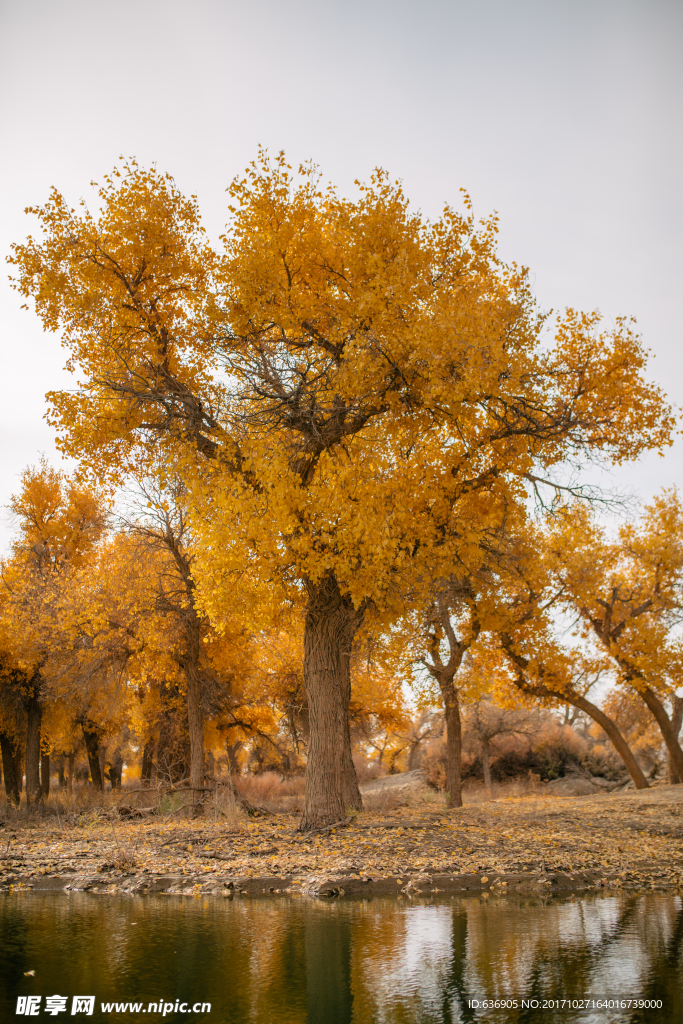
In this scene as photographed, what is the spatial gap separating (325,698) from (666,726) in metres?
15.3

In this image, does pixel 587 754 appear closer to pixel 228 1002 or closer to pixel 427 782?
pixel 427 782

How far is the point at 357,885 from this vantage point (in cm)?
756

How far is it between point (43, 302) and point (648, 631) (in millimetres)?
18427

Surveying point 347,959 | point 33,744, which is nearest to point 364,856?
point 347,959

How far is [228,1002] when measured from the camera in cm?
403

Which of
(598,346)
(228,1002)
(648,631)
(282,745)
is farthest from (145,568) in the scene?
(648,631)

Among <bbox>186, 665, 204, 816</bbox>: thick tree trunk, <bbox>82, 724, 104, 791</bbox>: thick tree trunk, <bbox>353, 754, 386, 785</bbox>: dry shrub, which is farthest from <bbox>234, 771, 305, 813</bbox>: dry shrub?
<bbox>353, 754, 386, 785</bbox>: dry shrub

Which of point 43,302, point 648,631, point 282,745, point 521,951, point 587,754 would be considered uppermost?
point 43,302

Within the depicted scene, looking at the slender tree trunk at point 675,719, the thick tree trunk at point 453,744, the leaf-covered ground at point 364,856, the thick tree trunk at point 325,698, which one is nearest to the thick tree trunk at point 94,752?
the leaf-covered ground at point 364,856

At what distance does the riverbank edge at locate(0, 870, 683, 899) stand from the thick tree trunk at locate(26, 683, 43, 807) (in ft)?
37.7

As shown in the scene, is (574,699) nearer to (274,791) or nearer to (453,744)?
(453,744)

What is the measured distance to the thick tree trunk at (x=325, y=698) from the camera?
11211 mm

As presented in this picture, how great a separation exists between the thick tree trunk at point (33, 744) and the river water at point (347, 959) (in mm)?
12947

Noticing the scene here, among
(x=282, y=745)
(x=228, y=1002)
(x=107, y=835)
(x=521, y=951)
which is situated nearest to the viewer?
(x=228, y=1002)
